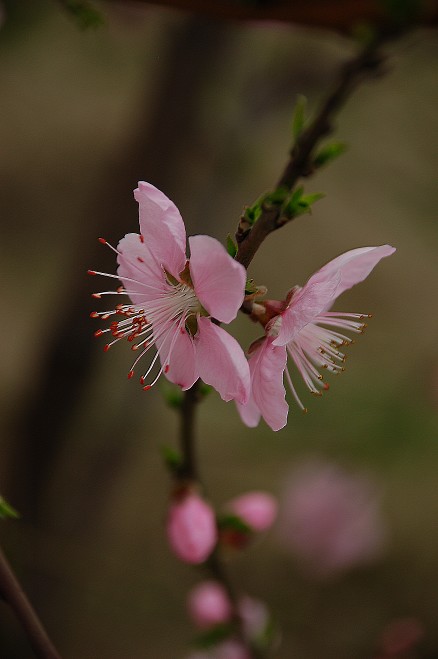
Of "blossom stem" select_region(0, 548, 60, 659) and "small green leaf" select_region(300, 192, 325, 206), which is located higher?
"small green leaf" select_region(300, 192, 325, 206)

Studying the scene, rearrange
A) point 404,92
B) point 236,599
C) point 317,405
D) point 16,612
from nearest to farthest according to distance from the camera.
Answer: point 16,612
point 236,599
point 404,92
point 317,405

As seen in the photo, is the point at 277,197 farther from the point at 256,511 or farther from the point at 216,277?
the point at 256,511

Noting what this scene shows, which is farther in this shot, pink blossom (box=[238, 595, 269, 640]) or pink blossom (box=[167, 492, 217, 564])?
pink blossom (box=[238, 595, 269, 640])

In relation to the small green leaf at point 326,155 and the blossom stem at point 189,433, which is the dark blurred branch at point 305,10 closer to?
the small green leaf at point 326,155

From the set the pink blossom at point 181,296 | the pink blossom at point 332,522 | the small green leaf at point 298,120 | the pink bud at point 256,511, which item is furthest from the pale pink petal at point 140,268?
the pink blossom at point 332,522

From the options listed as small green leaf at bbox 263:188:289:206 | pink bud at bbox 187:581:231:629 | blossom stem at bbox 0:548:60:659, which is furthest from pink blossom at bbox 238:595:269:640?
small green leaf at bbox 263:188:289:206

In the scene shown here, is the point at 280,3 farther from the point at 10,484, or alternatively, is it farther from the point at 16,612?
the point at 10,484

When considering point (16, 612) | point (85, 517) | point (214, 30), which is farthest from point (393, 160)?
point (16, 612)

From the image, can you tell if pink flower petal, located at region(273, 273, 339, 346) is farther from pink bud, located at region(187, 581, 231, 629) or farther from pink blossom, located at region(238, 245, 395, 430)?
pink bud, located at region(187, 581, 231, 629)
